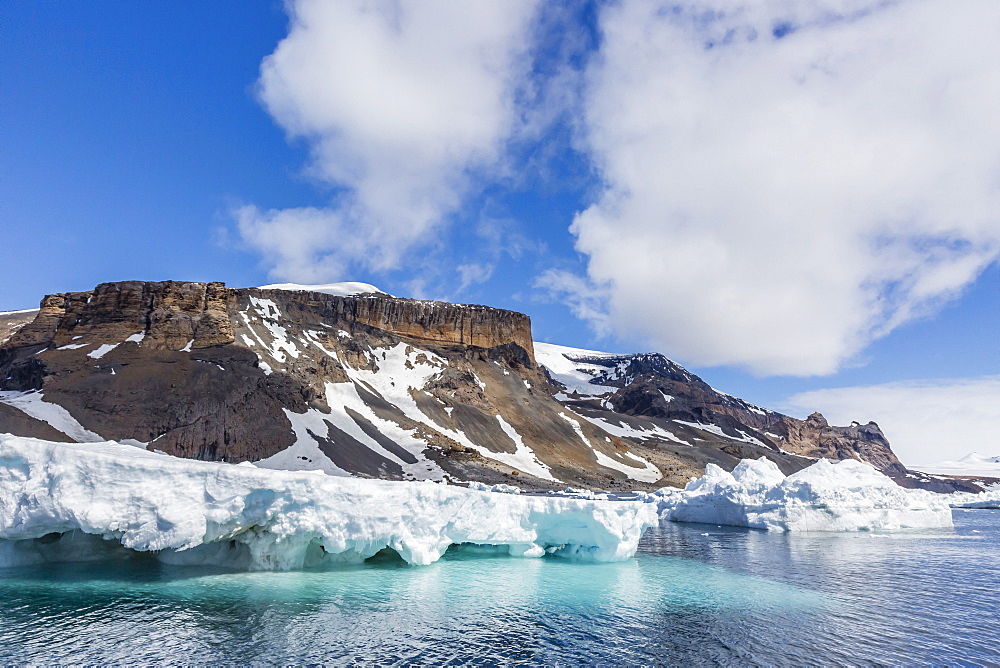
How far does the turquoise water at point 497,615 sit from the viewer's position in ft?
41.8

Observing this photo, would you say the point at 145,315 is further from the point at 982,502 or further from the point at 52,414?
the point at 982,502

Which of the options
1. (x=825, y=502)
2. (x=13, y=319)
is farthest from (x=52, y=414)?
(x=13, y=319)

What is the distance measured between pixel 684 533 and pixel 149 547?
114 ft

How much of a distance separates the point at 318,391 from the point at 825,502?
77.6 metres

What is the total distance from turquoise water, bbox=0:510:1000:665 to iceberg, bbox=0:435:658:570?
32.4 inches

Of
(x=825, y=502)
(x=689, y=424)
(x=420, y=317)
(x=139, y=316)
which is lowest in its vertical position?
(x=825, y=502)

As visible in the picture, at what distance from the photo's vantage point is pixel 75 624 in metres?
13.4

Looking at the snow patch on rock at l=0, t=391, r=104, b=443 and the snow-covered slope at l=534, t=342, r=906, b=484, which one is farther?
the snow-covered slope at l=534, t=342, r=906, b=484

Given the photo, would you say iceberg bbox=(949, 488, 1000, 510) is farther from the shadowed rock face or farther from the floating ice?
the shadowed rock face

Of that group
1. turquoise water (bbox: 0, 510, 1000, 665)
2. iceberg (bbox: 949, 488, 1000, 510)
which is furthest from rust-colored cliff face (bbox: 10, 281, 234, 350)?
iceberg (bbox: 949, 488, 1000, 510)

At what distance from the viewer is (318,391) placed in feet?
319

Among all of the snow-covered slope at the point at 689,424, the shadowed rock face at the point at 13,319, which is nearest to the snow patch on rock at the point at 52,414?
the shadowed rock face at the point at 13,319

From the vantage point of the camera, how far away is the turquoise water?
41.8 ft

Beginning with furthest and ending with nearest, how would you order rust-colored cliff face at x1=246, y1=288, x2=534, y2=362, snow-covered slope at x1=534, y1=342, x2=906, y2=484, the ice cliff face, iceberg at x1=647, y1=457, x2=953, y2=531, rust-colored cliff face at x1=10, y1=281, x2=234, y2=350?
snow-covered slope at x1=534, y1=342, x2=906, y2=484 < rust-colored cliff face at x1=246, y1=288, x2=534, y2=362 < rust-colored cliff face at x1=10, y1=281, x2=234, y2=350 < the ice cliff face < iceberg at x1=647, y1=457, x2=953, y2=531
